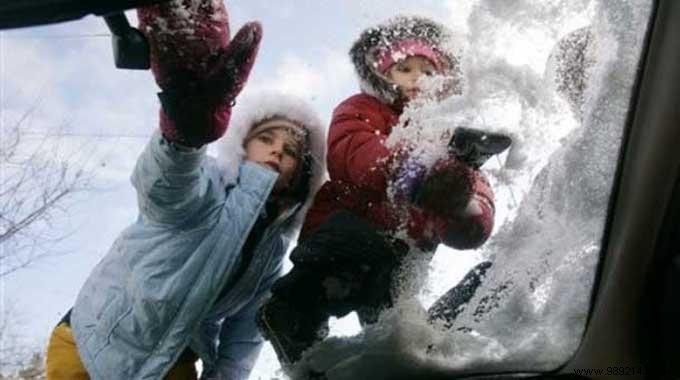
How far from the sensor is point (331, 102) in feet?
4.71

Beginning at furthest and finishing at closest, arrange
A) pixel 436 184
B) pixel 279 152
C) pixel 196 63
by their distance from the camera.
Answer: pixel 436 184 → pixel 279 152 → pixel 196 63

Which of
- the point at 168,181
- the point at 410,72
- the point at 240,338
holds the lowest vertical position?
the point at 240,338

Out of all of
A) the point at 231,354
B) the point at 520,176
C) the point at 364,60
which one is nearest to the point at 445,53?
the point at 364,60

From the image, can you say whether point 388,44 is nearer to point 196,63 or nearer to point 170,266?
point 196,63

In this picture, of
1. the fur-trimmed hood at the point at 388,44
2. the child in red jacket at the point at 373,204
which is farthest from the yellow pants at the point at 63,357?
the fur-trimmed hood at the point at 388,44

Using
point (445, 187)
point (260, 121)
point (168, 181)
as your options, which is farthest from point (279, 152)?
point (445, 187)

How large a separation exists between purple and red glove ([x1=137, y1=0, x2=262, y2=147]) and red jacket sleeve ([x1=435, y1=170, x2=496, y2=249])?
0.40 meters

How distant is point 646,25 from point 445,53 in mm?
420

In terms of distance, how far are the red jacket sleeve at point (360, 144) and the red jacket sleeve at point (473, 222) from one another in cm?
14

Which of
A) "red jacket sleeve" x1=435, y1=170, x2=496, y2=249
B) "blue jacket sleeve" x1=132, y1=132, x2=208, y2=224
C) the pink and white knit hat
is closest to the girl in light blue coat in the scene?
"blue jacket sleeve" x1=132, y1=132, x2=208, y2=224

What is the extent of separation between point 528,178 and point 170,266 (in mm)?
577

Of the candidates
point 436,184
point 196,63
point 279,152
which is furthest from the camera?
point 436,184

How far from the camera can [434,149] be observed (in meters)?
1.52

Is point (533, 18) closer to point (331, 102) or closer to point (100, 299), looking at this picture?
point (331, 102)
